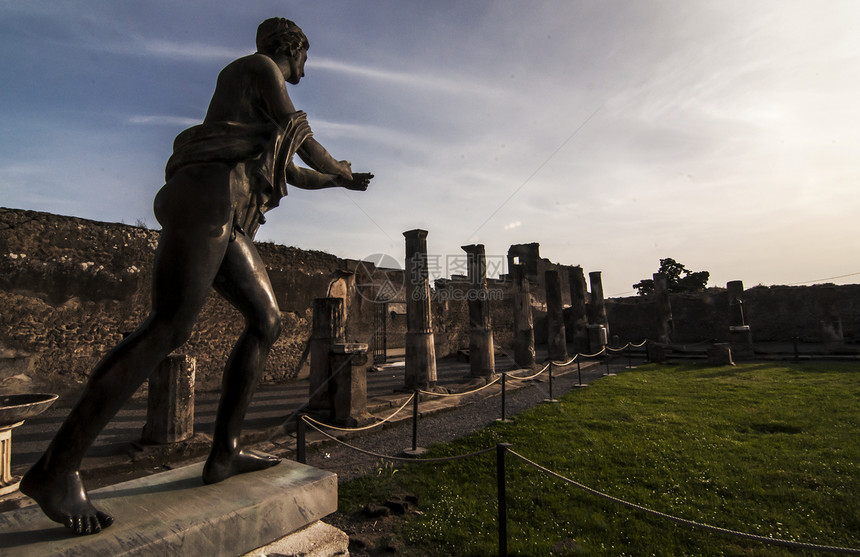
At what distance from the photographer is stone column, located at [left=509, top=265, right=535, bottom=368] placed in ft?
46.0

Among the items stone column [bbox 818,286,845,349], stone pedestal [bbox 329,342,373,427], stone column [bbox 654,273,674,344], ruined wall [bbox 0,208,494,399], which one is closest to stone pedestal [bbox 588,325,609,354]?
stone column [bbox 654,273,674,344]

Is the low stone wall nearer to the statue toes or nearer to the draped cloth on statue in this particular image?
the draped cloth on statue

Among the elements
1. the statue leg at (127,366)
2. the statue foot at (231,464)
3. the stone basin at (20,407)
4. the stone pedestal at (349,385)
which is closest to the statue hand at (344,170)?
the statue leg at (127,366)

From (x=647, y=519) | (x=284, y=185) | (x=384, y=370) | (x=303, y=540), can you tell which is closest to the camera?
(x=303, y=540)

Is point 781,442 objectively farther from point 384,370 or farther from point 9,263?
point 9,263

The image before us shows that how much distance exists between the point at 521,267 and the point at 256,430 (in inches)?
413

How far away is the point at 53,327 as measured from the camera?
7.88 m

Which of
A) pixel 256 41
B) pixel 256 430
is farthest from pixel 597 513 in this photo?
pixel 256 430

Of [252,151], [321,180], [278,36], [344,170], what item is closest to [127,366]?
[252,151]

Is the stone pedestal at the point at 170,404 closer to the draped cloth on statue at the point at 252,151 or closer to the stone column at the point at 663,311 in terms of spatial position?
the draped cloth on statue at the point at 252,151

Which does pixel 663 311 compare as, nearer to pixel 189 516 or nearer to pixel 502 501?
pixel 502 501

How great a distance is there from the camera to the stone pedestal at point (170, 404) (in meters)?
5.18

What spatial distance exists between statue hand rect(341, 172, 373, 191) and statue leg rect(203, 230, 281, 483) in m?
0.74

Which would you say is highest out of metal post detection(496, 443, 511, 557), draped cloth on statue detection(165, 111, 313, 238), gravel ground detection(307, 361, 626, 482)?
draped cloth on statue detection(165, 111, 313, 238)
